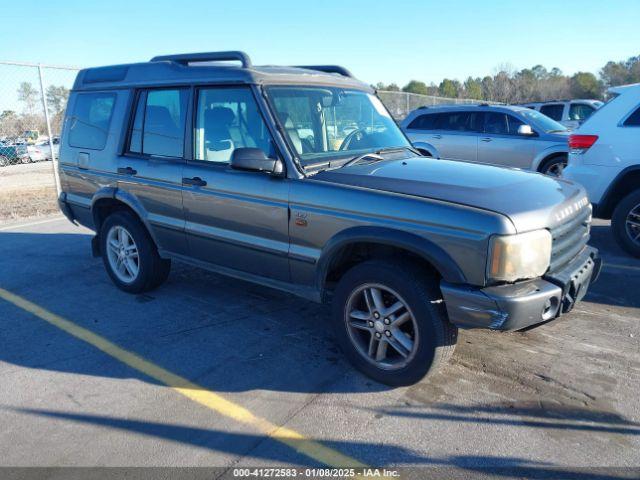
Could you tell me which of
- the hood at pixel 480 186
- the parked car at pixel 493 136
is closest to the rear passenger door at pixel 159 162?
the hood at pixel 480 186

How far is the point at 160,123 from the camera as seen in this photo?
468cm

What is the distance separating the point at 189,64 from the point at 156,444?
10.5 ft

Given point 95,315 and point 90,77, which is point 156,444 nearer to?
point 95,315

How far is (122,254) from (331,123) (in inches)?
99.8

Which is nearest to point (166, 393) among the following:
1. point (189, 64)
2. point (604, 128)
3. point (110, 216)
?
point (110, 216)

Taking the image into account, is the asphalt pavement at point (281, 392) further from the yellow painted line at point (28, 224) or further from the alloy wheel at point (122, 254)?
the yellow painted line at point (28, 224)

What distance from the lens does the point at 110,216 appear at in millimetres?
5230

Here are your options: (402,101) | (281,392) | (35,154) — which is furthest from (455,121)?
(35,154)

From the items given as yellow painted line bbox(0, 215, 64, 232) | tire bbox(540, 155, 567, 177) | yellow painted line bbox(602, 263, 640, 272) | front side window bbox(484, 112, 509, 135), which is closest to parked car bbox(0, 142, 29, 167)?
yellow painted line bbox(0, 215, 64, 232)

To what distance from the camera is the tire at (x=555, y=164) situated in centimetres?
962

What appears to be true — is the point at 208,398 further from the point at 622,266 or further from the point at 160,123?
the point at 622,266

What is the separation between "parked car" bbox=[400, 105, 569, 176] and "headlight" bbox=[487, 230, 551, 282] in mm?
6471

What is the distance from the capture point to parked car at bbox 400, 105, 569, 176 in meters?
9.72

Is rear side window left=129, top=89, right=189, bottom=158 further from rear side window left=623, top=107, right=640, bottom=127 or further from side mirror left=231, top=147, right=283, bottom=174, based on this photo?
rear side window left=623, top=107, right=640, bottom=127
